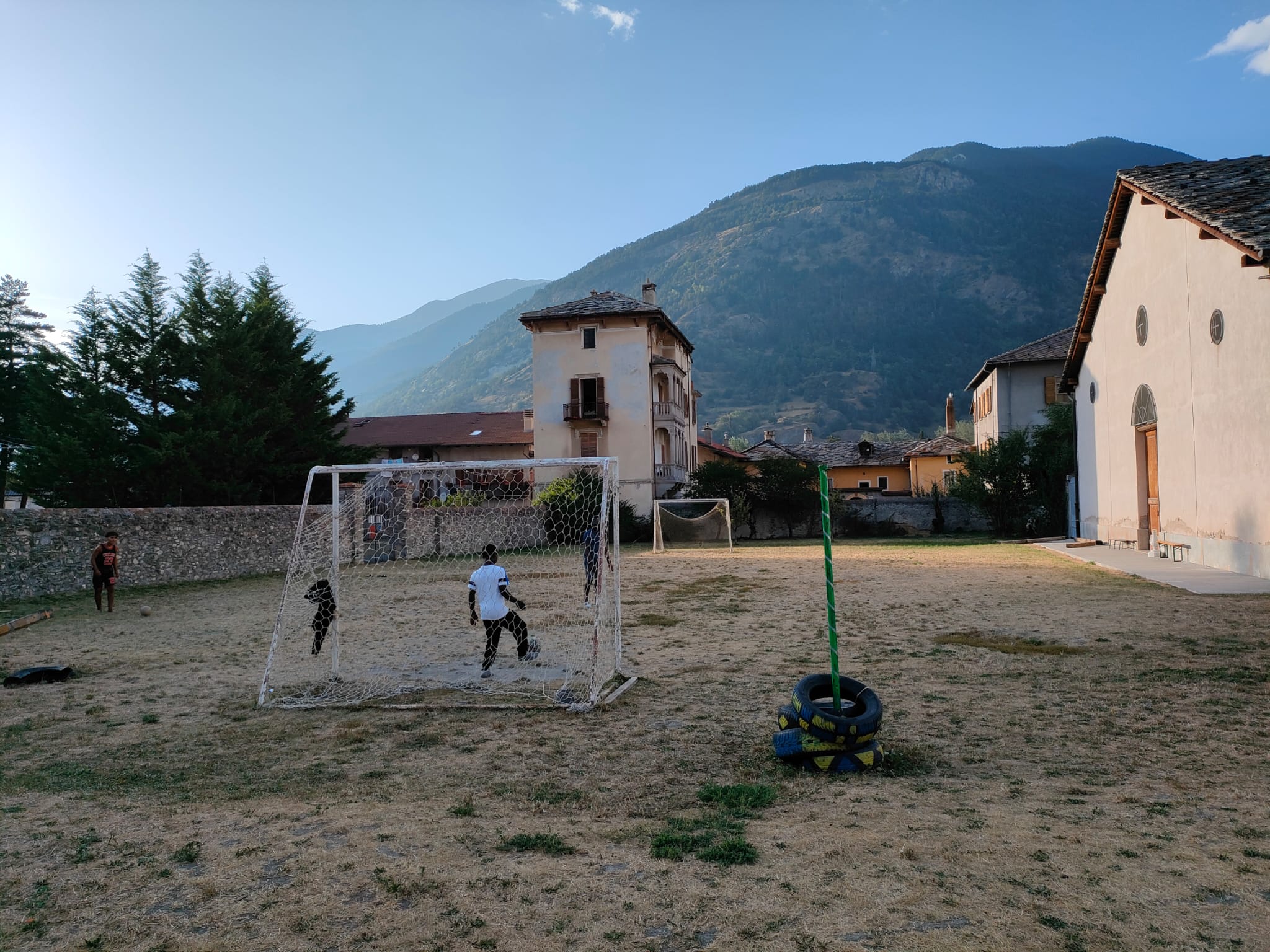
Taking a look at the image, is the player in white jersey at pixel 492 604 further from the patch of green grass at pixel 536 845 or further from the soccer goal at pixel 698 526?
the soccer goal at pixel 698 526

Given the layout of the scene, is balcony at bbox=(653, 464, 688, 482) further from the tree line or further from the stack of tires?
the stack of tires

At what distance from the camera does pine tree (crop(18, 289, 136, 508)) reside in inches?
1142

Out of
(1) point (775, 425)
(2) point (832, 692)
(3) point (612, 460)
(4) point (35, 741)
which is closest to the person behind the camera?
(2) point (832, 692)

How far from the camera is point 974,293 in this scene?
138250 mm

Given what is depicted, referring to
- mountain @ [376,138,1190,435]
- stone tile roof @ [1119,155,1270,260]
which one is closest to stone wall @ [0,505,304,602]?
stone tile roof @ [1119,155,1270,260]

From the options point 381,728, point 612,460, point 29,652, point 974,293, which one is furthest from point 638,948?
point 974,293

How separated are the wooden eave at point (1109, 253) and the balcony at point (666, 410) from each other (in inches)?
834

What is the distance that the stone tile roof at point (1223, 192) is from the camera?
1308cm

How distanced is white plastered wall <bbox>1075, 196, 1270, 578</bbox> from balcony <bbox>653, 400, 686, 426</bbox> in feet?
77.7

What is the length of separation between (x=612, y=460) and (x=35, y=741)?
537 cm

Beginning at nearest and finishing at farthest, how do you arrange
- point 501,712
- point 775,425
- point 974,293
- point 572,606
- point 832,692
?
point 832,692
point 501,712
point 572,606
point 775,425
point 974,293

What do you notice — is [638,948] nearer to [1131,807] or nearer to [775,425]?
[1131,807]

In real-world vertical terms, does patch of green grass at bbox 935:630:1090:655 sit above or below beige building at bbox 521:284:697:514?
below

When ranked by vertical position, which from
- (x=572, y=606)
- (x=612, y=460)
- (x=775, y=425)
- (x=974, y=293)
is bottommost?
(x=572, y=606)
